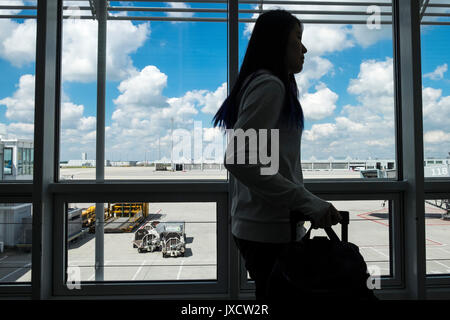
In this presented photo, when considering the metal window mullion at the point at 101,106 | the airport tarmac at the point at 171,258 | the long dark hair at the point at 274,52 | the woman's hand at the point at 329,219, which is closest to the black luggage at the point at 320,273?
the woman's hand at the point at 329,219

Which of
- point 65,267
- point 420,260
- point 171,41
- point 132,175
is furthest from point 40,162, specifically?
point 420,260

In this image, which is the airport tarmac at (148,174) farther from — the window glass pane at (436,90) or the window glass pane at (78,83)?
the window glass pane at (436,90)

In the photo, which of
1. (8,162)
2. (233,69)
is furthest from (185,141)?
(8,162)

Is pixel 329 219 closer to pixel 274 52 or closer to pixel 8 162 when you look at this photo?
pixel 274 52

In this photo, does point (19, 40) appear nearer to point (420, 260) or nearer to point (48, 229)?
point (48, 229)

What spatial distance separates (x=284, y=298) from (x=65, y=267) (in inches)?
76.9

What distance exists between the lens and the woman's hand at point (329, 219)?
27.4 inches

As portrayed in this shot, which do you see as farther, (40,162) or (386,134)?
(386,134)

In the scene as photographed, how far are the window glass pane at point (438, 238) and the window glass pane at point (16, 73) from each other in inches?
122

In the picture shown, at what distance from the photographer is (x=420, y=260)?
1.97 metres

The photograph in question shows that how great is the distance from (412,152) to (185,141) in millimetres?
1627

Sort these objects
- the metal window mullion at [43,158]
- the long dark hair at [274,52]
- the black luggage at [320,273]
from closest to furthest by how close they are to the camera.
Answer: the black luggage at [320,273]
the long dark hair at [274,52]
the metal window mullion at [43,158]

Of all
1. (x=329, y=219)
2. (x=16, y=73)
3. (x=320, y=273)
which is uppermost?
(x=16, y=73)

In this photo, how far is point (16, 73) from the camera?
7.15ft
